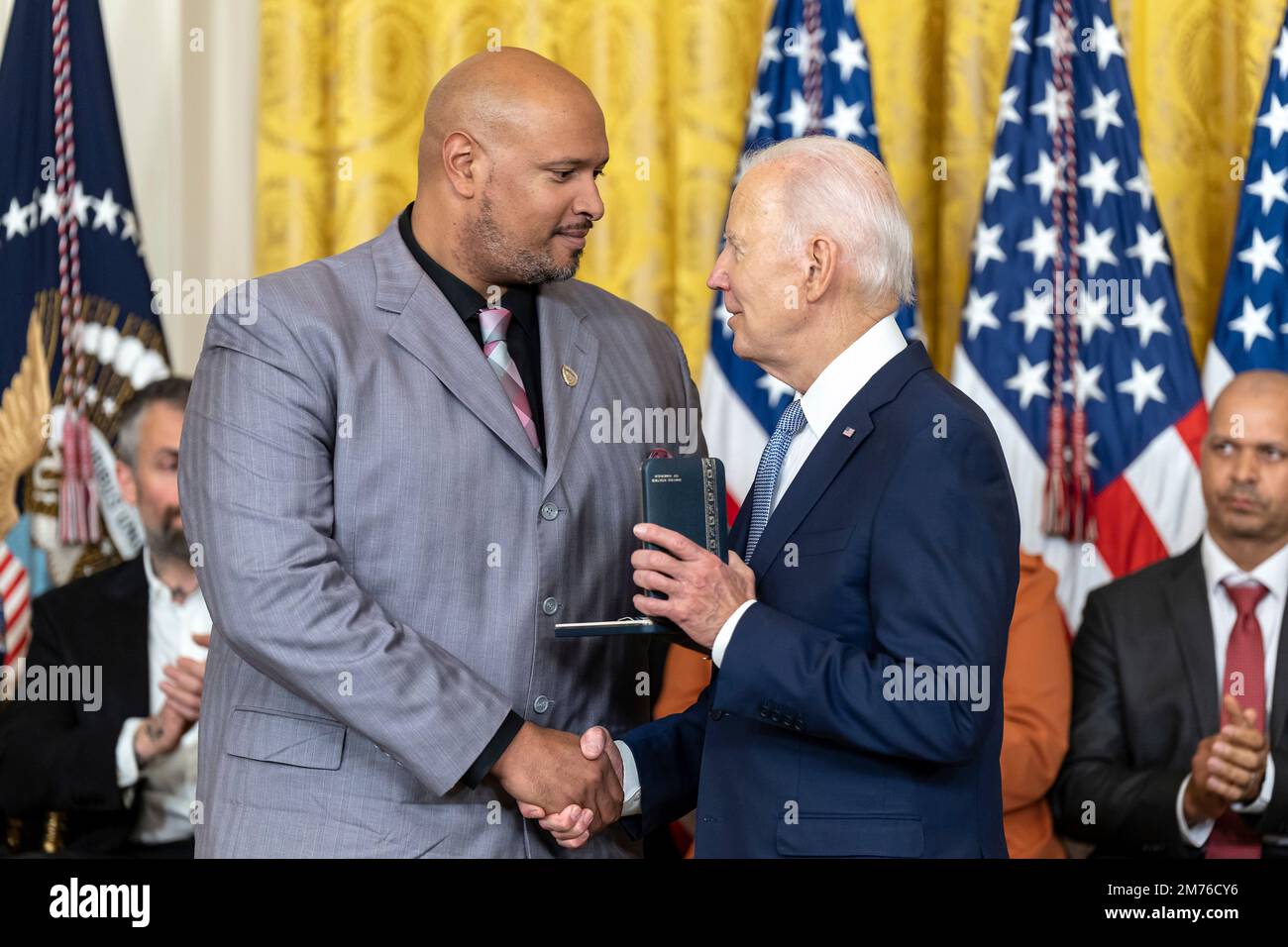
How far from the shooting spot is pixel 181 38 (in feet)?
16.0

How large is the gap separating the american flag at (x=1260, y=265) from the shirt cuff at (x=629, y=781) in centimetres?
256

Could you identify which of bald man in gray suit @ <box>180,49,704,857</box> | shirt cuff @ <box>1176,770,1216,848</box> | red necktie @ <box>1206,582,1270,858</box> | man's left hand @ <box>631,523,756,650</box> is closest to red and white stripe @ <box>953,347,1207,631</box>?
red necktie @ <box>1206,582,1270,858</box>

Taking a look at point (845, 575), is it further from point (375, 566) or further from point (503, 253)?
point (503, 253)

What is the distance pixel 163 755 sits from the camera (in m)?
4.22

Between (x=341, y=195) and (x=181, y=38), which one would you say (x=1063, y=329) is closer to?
(x=341, y=195)

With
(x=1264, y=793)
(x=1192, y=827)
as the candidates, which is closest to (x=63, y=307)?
(x=1192, y=827)

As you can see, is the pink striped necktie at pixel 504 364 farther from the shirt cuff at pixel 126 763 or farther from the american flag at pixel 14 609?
the american flag at pixel 14 609

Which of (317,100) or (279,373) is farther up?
(317,100)

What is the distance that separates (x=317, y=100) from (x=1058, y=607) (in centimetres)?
273

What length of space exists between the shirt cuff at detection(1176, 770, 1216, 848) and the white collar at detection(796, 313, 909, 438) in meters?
2.09

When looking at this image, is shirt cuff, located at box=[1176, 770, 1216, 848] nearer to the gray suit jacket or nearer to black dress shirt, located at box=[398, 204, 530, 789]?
the gray suit jacket

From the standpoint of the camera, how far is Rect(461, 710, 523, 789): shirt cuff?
2527 millimetres

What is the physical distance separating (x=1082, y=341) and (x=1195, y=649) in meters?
0.95
